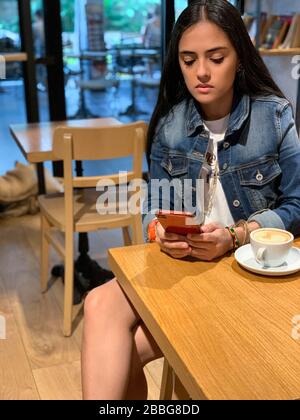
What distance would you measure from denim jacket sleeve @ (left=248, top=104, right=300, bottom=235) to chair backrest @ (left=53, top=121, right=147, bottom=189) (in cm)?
93

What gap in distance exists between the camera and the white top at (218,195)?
1.46m

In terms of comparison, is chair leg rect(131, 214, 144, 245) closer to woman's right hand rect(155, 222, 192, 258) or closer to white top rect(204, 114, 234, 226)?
white top rect(204, 114, 234, 226)

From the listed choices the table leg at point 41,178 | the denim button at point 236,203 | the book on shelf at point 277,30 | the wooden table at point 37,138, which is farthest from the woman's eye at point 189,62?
the table leg at point 41,178

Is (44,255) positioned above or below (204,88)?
below

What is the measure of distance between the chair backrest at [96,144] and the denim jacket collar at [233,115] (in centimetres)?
77

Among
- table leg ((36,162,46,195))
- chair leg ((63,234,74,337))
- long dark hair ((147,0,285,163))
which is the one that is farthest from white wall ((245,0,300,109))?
long dark hair ((147,0,285,163))

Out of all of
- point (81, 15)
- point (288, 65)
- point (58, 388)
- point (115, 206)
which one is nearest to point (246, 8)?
point (288, 65)

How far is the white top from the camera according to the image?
4.79 ft

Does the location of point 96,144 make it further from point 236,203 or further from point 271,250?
point 271,250

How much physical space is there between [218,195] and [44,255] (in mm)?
1450

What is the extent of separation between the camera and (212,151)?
1.45 m
